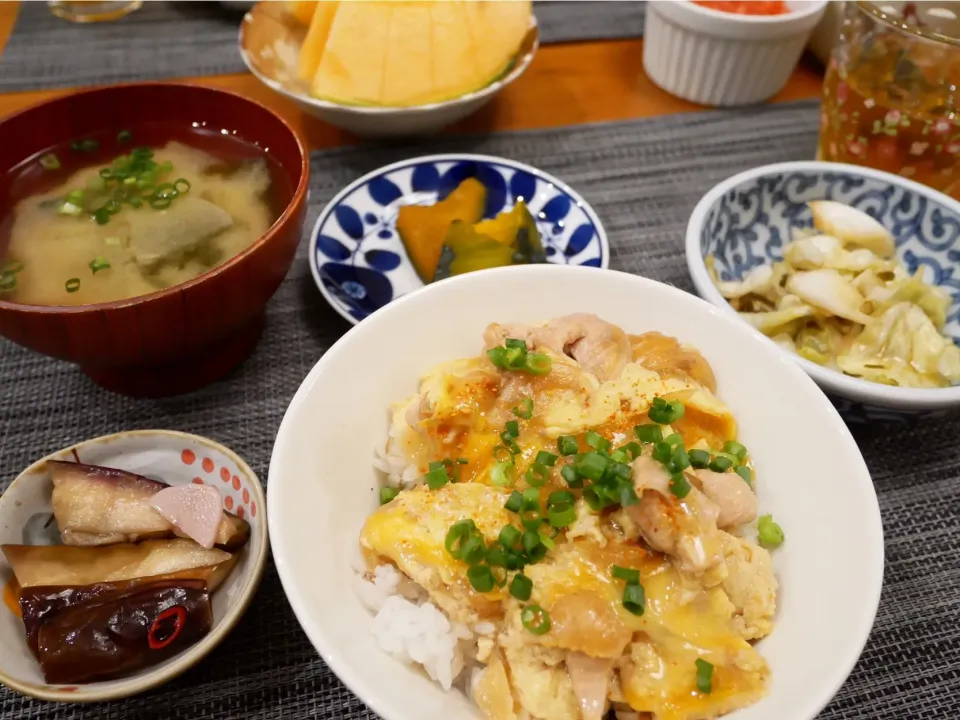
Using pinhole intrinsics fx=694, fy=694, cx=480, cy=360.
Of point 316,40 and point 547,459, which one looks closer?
point 547,459

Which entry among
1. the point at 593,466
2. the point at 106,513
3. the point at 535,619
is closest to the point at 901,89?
the point at 593,466

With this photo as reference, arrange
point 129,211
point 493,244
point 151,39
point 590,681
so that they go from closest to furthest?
point 590,681, point 129,211, point 493,244, point 151,39

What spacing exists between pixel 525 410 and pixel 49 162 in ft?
4.65

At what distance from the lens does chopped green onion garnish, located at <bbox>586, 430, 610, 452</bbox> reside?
115 cm

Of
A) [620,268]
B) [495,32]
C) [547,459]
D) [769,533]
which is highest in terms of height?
[495,32]

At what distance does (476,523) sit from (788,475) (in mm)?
578

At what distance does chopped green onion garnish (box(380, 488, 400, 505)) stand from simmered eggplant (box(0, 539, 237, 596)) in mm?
294

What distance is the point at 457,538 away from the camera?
3.53 feet

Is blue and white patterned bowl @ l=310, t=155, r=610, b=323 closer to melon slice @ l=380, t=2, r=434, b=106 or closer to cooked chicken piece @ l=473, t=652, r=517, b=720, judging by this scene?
melon slice @ l=380, t=2, r=434, b=106

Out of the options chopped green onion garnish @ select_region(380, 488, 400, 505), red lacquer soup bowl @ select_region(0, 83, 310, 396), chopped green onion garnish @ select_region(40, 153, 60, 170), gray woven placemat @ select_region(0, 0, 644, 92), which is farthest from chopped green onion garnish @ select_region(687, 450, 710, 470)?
gray woven placemat @ select_region(0, 0, 644, 92)

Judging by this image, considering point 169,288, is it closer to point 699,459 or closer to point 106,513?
point 106,513

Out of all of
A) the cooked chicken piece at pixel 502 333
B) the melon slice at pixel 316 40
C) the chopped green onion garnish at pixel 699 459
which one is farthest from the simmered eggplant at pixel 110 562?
the melon slice at pixel 316 40

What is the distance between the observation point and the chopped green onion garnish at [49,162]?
1.76 m

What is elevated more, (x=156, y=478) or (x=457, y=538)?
(x=457, y=538)
